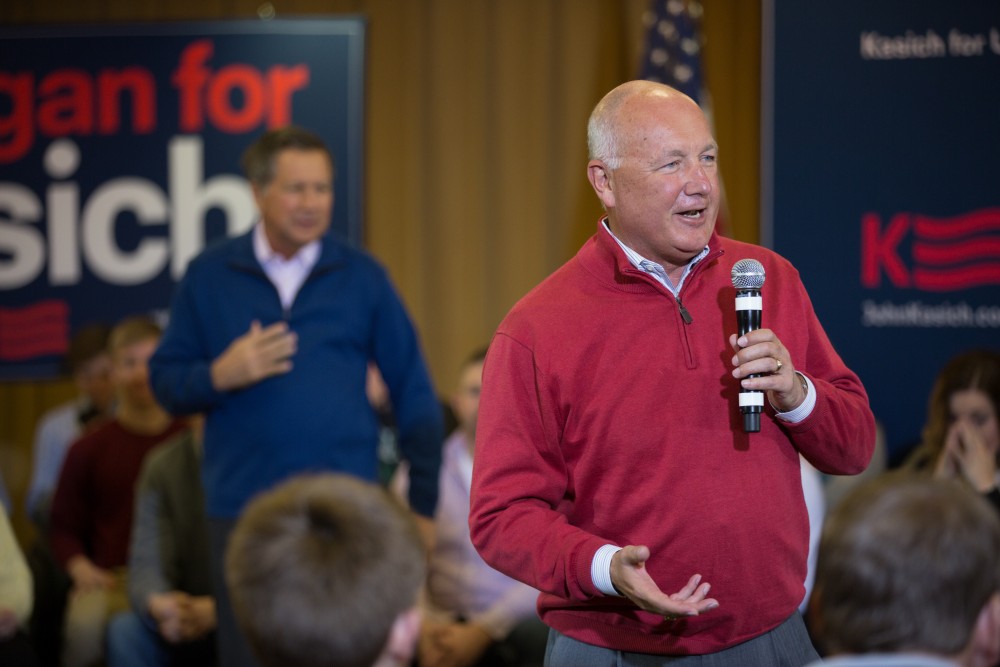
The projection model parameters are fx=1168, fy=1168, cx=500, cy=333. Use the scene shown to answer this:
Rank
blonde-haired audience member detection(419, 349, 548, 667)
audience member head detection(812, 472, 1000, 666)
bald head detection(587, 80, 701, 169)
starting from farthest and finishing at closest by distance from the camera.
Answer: blonde-haired audience member detection(419, 349, 548, 667), bald head detection(587, 80, 701, 169), audience member head detection(812, 472, 1000, 666)

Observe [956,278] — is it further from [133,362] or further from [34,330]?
[34,330]

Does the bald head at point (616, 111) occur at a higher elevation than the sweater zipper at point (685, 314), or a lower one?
higher

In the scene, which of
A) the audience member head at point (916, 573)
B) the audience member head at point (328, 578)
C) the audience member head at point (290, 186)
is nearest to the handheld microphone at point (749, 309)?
the audience member head at point (916, 573)

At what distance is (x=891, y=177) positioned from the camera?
183 inches

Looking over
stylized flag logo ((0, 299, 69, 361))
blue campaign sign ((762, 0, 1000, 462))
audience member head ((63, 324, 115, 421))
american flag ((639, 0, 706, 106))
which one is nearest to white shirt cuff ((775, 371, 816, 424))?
blue campaign sign ((762, 0, 1000, 462))

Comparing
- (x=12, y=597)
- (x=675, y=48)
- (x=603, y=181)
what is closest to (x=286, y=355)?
(x=12, y=597)

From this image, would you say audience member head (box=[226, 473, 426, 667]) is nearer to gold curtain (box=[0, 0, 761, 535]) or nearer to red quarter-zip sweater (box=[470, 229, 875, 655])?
red quarter-zip sweater (box=[470, 229, 875, 655])

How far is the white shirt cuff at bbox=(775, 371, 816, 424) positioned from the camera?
1.76 m

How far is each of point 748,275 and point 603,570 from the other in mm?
492

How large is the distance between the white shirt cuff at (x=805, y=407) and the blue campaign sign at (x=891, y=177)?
305 centimetres

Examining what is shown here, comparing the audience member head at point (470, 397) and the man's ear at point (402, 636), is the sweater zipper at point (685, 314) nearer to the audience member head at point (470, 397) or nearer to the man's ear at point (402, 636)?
the man's ear at point (402, 636)

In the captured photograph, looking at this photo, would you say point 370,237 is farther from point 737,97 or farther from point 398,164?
point 737,97

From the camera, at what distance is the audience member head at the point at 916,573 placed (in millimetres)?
1188

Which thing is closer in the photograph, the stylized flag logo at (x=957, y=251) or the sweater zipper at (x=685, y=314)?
the sweater zipper at (x=685, y=314)
